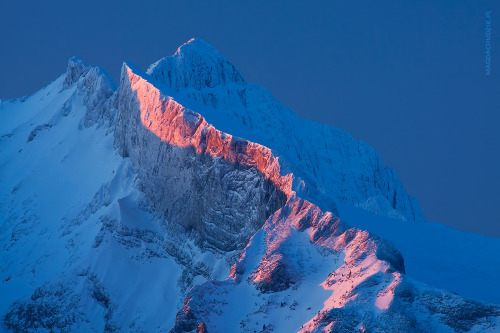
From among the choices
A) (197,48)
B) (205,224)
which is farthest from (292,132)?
(205,224)

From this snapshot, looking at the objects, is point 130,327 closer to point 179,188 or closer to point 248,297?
point 179,188

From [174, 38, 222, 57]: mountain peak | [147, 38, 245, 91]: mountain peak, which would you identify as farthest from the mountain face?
[174, 38, 222, 57]: mountain peak

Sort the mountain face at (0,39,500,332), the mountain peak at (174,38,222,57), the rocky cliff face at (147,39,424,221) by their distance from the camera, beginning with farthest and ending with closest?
1. the mountain peak at (174,38,222,57)
2. the rocky cliff face at (147,39,424,221)
3. the mountain face at (0,39,500,332)

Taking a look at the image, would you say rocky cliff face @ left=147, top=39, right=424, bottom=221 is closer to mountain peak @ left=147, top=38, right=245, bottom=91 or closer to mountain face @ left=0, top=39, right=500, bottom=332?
mountain peak @ left=147, top=38, right=245, bottom=91

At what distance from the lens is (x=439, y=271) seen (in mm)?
119875

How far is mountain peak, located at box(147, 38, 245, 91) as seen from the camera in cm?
16525

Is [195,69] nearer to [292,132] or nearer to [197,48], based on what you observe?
[197,48]

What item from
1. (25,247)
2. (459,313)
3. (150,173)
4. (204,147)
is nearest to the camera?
(459,313)

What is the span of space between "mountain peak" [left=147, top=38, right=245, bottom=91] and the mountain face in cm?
27

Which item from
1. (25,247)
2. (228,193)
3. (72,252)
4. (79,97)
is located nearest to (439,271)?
(228,193)

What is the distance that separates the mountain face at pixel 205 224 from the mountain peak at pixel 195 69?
0.27 m

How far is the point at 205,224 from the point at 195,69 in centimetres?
4777

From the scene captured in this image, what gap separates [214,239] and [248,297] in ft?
65.9

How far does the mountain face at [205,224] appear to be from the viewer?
99.9m
